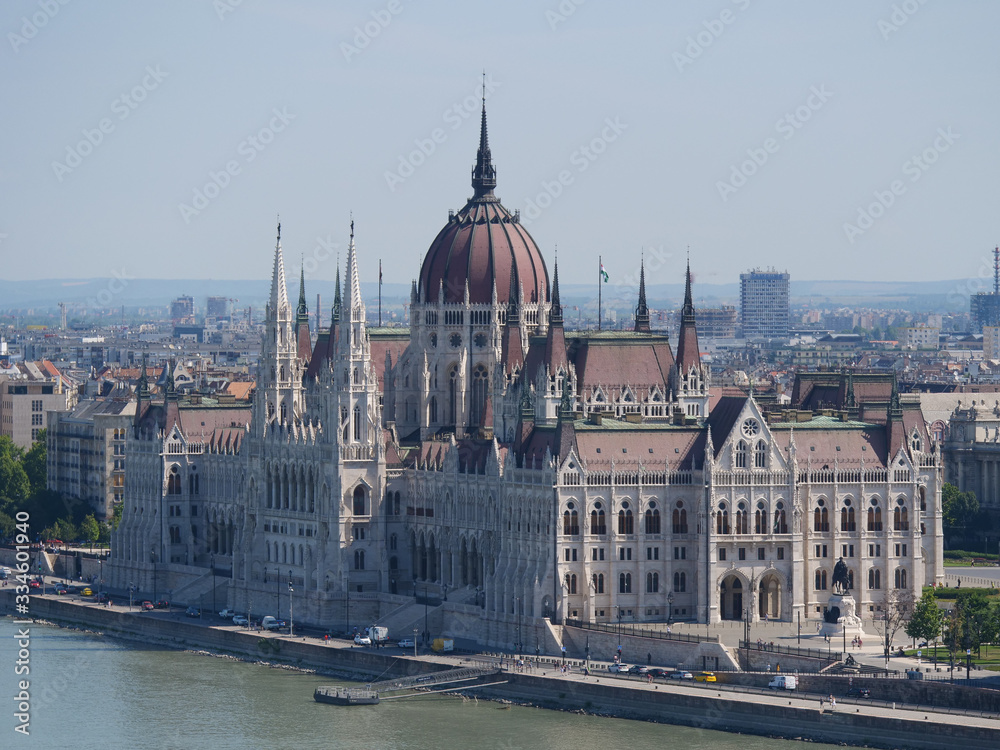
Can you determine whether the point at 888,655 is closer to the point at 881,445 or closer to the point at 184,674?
the point at 881,445

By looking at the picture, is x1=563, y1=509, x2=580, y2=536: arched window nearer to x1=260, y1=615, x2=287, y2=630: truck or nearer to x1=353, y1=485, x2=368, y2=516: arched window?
x1=353, y1=485, x2=368, y2=516: arched window

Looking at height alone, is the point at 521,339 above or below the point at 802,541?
above

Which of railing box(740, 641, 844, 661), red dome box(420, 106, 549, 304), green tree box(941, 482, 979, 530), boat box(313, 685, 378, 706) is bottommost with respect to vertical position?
boat box(313, 685, 378, 706)

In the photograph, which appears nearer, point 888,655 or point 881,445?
point 888,655

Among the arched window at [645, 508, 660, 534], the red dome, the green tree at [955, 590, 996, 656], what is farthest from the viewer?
the red dome

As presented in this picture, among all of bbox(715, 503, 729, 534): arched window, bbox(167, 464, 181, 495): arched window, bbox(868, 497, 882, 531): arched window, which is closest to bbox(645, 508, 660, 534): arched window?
bbox(715, 503, 729, 534): arched window

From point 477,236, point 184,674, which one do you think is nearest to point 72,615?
point 184,674
